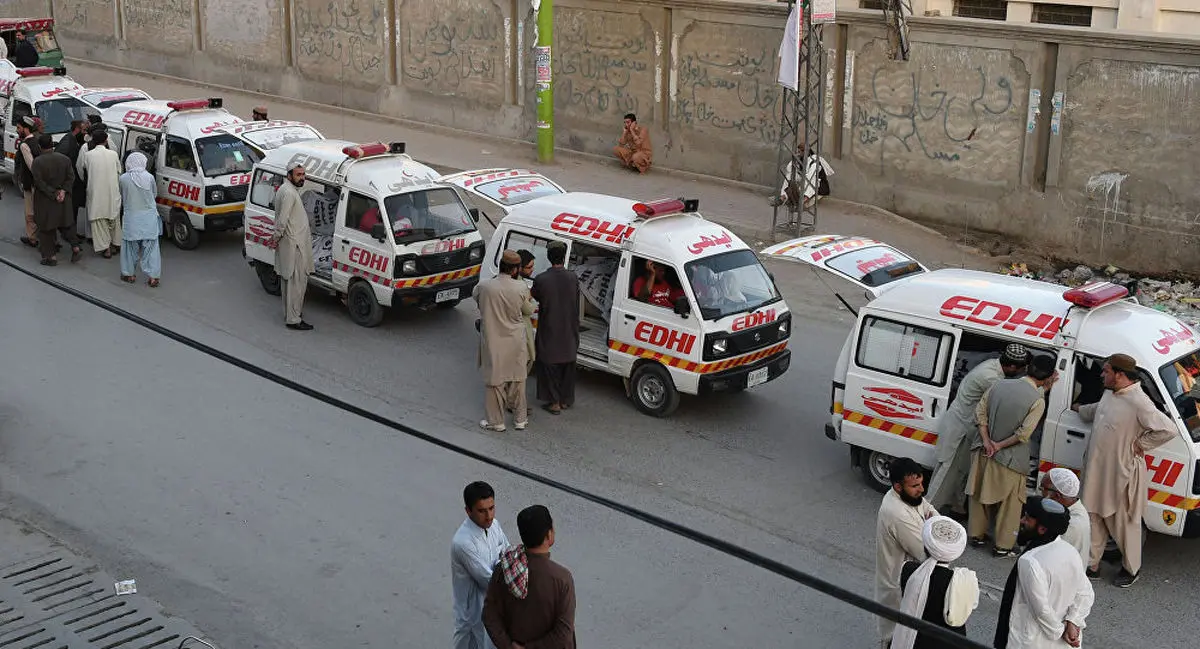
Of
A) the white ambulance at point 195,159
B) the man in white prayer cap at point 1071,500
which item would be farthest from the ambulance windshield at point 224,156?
the man in white prayer cap at point 1071,500

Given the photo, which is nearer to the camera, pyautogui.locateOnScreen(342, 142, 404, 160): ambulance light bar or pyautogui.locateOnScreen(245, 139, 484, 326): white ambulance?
pyautogui.locateOnScreen(245, 139, 484, 326): white ambulance

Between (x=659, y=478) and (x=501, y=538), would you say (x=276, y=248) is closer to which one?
(x=659, y=478)

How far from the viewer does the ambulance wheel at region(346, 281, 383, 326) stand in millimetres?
14883

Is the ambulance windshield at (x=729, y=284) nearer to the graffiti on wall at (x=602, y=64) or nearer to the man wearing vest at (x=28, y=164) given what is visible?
the man wearing vest at (x=28, y=164)

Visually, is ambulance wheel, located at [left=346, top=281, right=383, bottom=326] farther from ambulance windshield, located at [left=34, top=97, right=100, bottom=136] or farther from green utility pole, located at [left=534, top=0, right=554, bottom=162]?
green utility pole, located at [left=534, top=0, right=554, bottom=162]

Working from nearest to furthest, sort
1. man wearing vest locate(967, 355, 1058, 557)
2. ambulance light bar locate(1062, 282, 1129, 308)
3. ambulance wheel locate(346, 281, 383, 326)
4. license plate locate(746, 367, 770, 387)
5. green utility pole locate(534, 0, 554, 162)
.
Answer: man wearing vest locate(967, 355, 1058, 557)
ambulance light bar locate(1062, 282, 1129, 308)
license plate locate(746, 367, 770, 387)
ambulance wheel locate(346, 281, 383, 326)
green utility pole locate(534, 0, 554, 162)

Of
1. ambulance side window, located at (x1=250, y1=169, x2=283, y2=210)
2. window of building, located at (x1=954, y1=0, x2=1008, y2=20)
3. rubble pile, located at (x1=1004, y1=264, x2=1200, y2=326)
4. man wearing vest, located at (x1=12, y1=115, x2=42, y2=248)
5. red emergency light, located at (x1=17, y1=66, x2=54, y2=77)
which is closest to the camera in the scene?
ambulance side window, located at (x1=250, y1=169, x2=283, y2=210)

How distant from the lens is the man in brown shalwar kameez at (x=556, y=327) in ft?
40.0

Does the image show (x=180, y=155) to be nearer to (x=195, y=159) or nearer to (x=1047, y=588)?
(x=195, y=159)

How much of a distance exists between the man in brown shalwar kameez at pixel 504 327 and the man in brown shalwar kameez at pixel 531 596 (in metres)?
5.42

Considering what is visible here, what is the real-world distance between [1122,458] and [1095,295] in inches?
48.9

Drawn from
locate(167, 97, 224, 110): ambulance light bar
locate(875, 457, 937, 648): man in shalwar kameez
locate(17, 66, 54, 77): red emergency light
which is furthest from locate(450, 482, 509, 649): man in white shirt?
locate(17, 66, 54, 77): red emergency light

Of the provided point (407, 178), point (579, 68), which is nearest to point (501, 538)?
point (407, 178)

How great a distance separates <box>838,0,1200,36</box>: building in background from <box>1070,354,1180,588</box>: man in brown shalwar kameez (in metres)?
12.2
